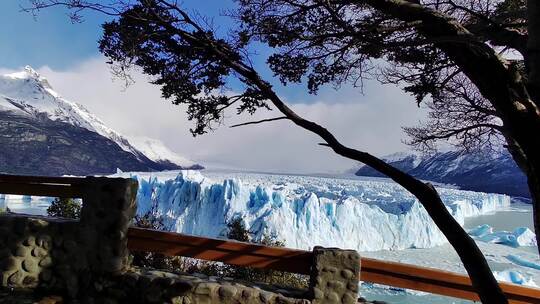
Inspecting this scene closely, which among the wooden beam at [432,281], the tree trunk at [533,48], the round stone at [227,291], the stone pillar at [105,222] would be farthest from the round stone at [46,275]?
the tree trunk at [533,48]

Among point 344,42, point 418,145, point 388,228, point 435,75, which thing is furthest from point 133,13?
point 388,228

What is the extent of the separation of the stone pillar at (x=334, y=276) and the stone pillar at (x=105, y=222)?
183 cm

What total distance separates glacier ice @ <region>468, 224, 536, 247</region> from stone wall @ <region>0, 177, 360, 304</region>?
21171mm

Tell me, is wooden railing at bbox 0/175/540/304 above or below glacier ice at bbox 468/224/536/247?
above

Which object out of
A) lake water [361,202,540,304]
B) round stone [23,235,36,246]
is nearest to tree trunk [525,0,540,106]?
round stone [23,235,36,246]

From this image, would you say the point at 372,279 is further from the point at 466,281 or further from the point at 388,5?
the point at 388,5

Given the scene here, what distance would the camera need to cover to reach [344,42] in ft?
13.0

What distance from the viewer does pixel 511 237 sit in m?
21.3

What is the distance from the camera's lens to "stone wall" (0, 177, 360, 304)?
3.79 metres

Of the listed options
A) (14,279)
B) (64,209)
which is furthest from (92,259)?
(64,209)

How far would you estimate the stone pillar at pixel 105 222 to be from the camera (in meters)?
3.97

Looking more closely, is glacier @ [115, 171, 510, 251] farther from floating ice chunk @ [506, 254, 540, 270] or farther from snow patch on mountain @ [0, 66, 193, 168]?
snow patch on mountain @ [0, 66, 193, 168]

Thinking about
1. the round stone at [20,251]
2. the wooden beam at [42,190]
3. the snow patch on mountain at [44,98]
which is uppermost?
the snow patch on mountain at [44,98]

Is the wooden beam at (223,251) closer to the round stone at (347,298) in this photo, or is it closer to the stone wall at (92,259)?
the stone wall at (92,259)
